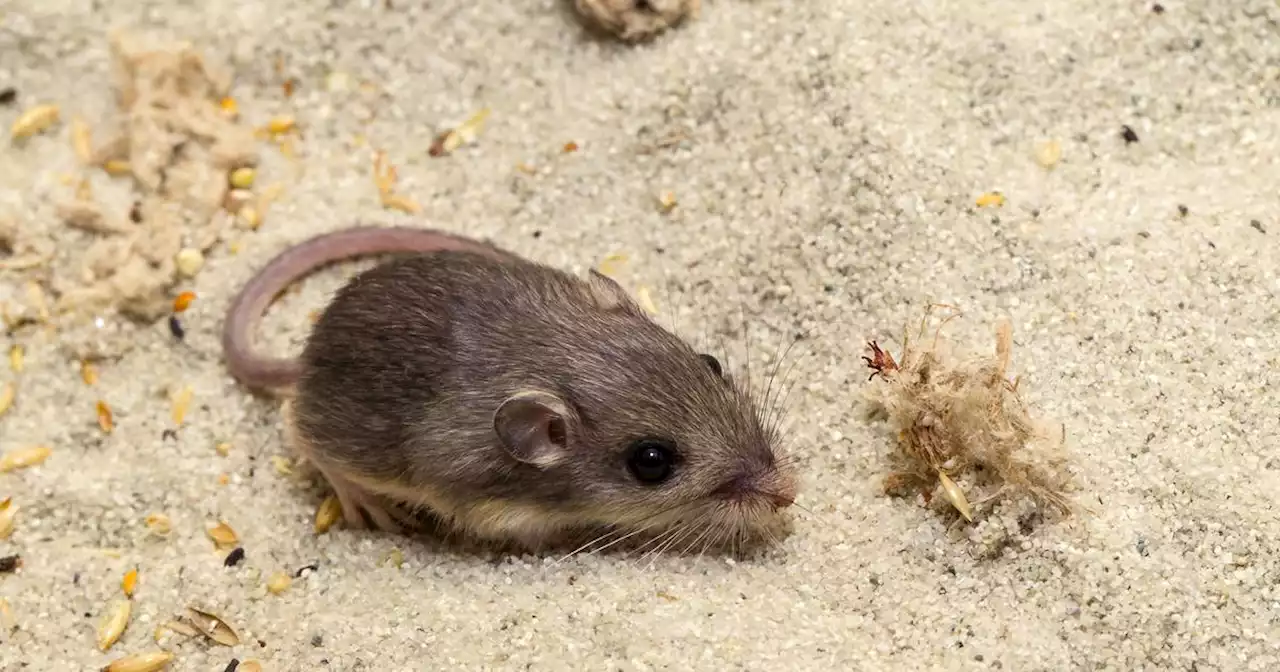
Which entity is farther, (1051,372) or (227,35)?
(227,35)

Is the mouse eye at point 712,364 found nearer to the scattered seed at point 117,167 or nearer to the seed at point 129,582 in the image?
the seed at point 129,582

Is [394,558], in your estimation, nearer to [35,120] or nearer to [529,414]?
[529,414]

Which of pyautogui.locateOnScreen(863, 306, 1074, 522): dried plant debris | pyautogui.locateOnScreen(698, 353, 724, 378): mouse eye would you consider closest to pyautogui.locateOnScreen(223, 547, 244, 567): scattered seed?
pyautogui.locateOnScreen(698, 353, 724, 378): mouse eye

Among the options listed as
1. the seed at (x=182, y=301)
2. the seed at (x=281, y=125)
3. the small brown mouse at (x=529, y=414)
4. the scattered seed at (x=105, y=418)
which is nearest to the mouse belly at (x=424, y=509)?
the small brown mouse at (x=529, y=414)

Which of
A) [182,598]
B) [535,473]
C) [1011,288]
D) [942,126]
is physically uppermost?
[942,126]

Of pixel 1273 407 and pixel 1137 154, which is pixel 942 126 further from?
pixel 1273 407

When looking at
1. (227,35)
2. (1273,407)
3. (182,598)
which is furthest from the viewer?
(227,35)

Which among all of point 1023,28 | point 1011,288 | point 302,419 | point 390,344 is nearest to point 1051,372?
point 1011,288
